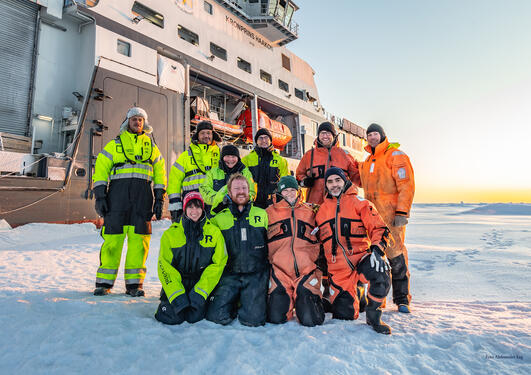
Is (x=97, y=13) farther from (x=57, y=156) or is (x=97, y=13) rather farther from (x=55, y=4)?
(x=57, y=156)

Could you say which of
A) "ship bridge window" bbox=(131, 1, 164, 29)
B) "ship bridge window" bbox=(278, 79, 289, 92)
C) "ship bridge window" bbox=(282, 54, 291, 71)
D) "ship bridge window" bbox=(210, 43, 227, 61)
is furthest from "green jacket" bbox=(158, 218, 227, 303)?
"ship bridge window" bbox=(282, 54, 291, 71)

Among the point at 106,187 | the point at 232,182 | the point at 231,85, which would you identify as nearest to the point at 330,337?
the point at 232,182

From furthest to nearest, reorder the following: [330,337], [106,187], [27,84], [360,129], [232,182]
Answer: [360,129]
[27,84]
[106,187]
[232,182]
[330,337]

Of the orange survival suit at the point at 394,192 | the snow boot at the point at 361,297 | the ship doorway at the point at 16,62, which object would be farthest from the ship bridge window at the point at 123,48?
the snow boot at the point at 361,297

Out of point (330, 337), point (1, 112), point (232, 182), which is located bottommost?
point (330, 337)

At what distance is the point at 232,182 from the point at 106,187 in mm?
1367

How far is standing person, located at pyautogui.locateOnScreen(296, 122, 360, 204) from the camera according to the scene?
3258 mm

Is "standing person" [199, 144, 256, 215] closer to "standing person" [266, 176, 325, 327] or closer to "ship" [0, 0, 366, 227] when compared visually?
"standing person" [266, 176, 325, 327]

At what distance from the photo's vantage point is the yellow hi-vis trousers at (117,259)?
277 centimetres

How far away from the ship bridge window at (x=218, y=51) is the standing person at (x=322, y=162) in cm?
809

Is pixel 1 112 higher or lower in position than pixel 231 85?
lower

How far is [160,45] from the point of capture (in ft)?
26.5

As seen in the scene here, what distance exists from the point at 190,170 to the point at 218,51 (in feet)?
27.3

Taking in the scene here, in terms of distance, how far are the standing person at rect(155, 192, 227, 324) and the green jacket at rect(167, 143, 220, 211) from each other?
86 centimetres
